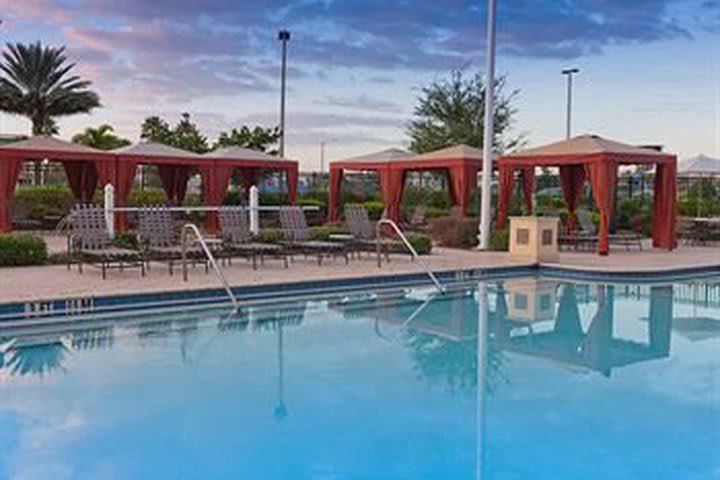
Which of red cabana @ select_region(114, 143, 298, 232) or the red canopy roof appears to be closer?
the red canopy roof

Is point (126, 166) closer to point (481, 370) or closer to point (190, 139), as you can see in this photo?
point (190, 139)

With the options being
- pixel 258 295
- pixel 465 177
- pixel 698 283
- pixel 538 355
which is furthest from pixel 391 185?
pixel 538 355

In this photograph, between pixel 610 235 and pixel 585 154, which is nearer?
pixel 585 154

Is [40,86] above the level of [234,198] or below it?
above

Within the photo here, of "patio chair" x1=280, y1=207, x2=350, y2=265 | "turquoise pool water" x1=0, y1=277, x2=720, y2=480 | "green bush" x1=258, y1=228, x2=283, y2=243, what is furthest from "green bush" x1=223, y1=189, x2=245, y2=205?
"turquoise pool water" x1=0, y1=277, x2=720, y2=480

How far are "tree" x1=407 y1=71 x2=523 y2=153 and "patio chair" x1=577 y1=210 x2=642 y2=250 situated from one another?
36.0 feet

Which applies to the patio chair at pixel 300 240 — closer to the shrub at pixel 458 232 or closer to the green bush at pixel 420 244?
the green bush at pixel 420 244

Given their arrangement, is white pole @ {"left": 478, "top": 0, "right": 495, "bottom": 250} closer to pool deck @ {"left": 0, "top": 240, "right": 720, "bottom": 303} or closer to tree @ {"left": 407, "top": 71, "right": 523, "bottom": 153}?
pool deck @ {"left": 0, "top": 240, "right": 720, "bottom": 303}

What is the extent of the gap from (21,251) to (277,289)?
13.9ft

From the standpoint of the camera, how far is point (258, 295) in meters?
10.2

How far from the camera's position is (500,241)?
16.2 meters

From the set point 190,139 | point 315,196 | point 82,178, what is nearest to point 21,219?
point 82,178

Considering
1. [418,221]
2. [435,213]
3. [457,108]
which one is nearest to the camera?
[418,221]

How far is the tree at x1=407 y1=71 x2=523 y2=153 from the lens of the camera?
2872 centimetres
